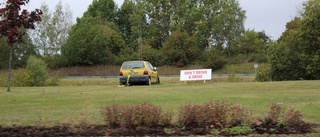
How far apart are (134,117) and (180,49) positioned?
54.4m

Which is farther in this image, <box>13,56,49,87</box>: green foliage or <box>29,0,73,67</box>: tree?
<box>29,0,73,67</box>: tree

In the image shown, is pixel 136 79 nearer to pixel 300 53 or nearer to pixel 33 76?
pixel 33 76

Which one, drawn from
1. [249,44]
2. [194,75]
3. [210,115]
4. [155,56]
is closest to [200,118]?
[210,115]

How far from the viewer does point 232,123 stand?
7070 mm

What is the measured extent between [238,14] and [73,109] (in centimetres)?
6067

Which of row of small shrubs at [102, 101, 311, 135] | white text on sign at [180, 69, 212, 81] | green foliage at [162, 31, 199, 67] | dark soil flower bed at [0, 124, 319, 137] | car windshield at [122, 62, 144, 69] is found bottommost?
dark soil flower bed at [0, 124, 319, 137]

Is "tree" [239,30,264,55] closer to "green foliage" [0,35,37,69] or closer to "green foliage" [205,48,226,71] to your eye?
"green foliage" [205,48,226,71]

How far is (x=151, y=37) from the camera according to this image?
229ft

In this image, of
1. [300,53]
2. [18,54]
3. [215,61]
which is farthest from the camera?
[18,54]

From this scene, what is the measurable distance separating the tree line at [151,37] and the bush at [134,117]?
51599 mm

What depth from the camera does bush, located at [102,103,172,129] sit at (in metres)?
7.08

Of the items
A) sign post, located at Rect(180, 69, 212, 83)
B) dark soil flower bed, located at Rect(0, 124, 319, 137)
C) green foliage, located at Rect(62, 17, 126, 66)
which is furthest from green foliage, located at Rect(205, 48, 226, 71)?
dark soil flower bed, located at Rect(0, 124, 319, 137)

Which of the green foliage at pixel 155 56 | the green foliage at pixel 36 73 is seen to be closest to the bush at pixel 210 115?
the green foliage at pixel 36 73

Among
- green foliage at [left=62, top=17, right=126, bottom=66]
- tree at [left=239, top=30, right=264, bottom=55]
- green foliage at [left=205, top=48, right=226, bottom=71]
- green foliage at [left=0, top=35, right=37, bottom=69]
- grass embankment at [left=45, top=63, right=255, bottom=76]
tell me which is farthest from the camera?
tree at [left=239, top=30, right=264, bottom=55]
